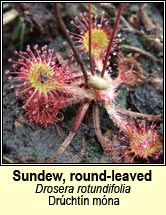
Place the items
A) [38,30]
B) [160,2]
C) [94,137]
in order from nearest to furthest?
[94,137]
[38,30]
[160,2]

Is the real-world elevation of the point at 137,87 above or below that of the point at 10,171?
above

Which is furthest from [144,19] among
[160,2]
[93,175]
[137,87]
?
[93,175]

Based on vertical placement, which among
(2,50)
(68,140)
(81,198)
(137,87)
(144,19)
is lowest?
(81,198)

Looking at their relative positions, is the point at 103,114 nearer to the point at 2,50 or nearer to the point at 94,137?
the point at 94,137

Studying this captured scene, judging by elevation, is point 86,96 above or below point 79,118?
above

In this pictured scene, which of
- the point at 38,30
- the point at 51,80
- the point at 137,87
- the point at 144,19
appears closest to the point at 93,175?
the point at 51,80

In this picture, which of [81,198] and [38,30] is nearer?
[81,198]

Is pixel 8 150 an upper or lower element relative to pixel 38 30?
lower

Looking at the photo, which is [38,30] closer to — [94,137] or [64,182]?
[94,137]

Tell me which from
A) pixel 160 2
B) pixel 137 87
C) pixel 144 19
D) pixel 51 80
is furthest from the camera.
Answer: pixel 160 2
